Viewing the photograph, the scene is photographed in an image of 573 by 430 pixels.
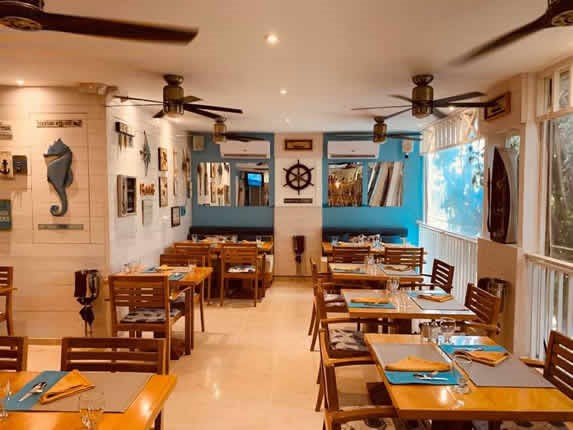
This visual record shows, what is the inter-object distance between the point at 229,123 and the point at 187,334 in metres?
4.11

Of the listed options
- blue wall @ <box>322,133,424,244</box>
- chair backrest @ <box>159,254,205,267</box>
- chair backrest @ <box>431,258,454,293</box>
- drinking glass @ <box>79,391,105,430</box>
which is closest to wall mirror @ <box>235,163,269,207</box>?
blue wall @ <box>322,133,424,244</box>

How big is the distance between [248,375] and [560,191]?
3.34 meters

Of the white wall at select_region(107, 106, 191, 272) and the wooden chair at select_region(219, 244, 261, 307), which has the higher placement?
the white wall at select_region(107, 106, 191, 272)

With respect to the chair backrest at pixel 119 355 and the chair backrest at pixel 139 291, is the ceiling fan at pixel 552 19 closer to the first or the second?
the chair backrest at pixel 119 355

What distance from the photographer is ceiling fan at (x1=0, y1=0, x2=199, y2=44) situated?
1.81 metres

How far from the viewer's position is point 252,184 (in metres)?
8.43

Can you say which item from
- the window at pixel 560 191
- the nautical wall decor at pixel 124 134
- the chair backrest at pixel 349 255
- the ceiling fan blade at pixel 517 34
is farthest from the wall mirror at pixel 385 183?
the ceiling fan blade at pixel 517 34

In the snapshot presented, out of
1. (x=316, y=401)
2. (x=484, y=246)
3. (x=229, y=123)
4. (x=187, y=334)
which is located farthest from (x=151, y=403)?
(x=229, y=123)

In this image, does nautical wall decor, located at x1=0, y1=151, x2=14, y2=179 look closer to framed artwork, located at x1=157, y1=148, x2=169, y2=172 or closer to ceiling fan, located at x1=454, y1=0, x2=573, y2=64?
framed artwork, located at x1=157, y1=148, x2=169, y2=172

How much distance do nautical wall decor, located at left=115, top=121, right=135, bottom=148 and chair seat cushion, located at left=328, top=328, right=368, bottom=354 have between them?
327cm

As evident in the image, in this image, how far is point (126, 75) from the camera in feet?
13.6

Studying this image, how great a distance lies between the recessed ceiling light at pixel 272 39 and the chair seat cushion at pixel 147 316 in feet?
8.18

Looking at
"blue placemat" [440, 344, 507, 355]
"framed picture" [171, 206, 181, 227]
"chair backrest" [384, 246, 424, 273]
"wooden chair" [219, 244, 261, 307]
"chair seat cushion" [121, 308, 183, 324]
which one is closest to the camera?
"blue placemat" [440, 344, 507, 355]

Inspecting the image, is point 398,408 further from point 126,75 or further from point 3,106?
point 3,106
